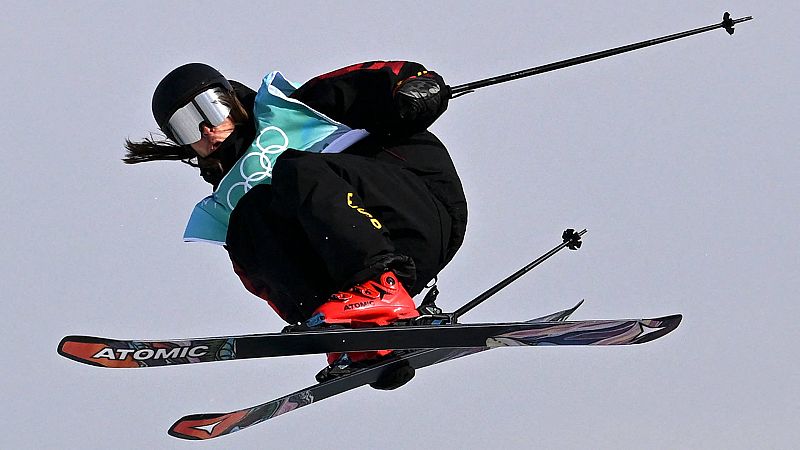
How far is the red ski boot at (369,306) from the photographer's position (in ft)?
19.1

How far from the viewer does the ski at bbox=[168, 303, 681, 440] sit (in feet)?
18.9

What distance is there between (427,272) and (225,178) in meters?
0.83

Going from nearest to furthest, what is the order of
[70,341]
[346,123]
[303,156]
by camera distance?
[70,341] → [303,156] → [346,123]

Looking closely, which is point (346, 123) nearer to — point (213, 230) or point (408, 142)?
point (408, 142)

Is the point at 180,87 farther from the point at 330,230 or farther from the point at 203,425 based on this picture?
the point at 203,425

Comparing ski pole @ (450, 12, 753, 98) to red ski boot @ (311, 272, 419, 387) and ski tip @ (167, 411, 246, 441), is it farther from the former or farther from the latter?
ski tip @ (167, 411, 246, 441)

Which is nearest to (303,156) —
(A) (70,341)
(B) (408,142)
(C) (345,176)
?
(C) (345,176)

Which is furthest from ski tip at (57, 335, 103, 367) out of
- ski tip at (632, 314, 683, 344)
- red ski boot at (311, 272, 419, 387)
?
ski tip at (632, 314, 683, 344)

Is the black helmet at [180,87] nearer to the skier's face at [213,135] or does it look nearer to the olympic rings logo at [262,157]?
the skier's face at [213,135]

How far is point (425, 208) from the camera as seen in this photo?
6.30 m

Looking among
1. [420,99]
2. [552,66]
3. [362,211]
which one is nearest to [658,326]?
[362,211]

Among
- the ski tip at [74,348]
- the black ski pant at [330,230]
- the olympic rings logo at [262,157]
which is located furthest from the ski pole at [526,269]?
the ski tip at [74,348]

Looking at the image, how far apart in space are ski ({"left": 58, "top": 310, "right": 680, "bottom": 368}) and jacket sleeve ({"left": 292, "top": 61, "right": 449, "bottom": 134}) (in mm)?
866

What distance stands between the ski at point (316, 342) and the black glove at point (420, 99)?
2.74 ft
